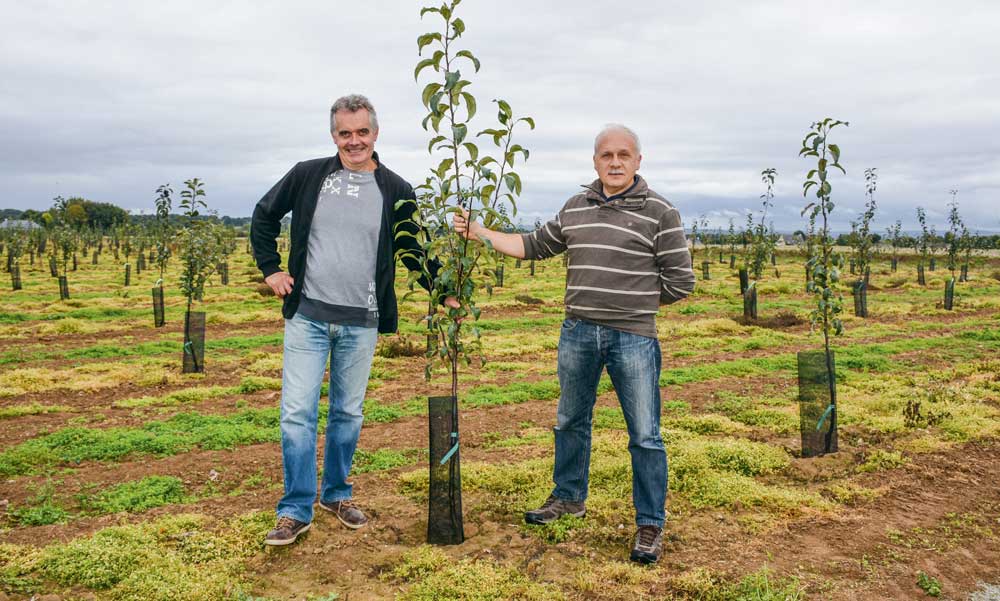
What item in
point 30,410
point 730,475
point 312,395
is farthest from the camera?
point 30,410

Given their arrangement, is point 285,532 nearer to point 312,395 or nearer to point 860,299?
point 312,395

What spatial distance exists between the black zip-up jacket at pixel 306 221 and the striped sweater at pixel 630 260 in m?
1.19

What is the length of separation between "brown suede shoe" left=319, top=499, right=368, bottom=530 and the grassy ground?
0.09 metres

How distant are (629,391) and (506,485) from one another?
1.83 m

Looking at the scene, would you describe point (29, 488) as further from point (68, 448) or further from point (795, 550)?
point (795, 550)

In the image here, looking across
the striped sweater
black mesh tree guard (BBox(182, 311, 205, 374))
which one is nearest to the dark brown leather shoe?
the striped sweater

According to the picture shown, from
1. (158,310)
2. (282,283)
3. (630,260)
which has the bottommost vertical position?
(158,310)

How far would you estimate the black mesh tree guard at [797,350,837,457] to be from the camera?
6219 millimetres

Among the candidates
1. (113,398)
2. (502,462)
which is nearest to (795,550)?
(502,462)

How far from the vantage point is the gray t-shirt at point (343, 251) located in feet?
14.1

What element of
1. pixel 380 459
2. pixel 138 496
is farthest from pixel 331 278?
pixel 138 496

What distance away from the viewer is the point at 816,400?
20.4 ft

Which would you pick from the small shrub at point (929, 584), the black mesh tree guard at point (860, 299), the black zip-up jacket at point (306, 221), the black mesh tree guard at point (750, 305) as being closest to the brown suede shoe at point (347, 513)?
the black zip-up jacket at point (306, 221)

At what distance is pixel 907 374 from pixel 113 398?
12.9 metres
